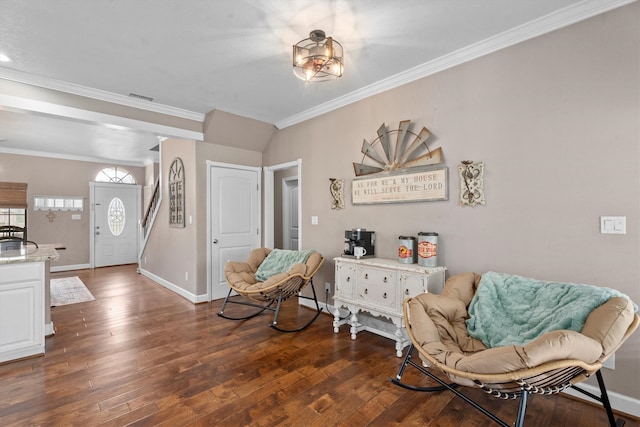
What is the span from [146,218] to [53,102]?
12.4 ft

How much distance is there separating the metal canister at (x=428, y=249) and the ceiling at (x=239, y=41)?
156 cm

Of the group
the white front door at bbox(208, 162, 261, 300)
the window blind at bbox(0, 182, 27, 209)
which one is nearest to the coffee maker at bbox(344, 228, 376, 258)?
the white front door at bbox(208, 162, 261, 300)

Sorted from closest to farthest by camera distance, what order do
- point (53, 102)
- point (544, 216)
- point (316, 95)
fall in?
point (544, 216) → point (53, 102) → point (316, 95)

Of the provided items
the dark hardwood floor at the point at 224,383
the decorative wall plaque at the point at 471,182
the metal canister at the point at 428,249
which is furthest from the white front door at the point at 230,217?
the decorative wall plaque at the point at 471,182

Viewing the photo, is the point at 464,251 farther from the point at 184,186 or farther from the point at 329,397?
the point at 184,186

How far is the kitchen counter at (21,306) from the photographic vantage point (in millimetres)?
2566

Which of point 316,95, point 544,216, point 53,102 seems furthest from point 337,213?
point 53,102

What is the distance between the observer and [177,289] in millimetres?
4844

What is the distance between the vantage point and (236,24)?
2250mm

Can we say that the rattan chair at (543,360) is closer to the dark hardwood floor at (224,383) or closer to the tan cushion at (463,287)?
the dark hardwood floor at (224,383)

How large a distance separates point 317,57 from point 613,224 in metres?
2.29

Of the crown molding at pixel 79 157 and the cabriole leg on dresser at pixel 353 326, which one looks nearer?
the cabriole leg on dresser at pixel 353 326

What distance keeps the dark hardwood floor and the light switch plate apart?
117 cm

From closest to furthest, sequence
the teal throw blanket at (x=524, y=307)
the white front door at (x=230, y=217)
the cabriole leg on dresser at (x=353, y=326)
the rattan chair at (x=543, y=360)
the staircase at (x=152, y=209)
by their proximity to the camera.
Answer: the rattan chair at (x=543, y=360), the teal throw blanket at (x=524, y=307), the cabriole leg on dresser at (x=353, y=326), the white front door at (x=230, y=217), the staircase at (x=152, y=209)
